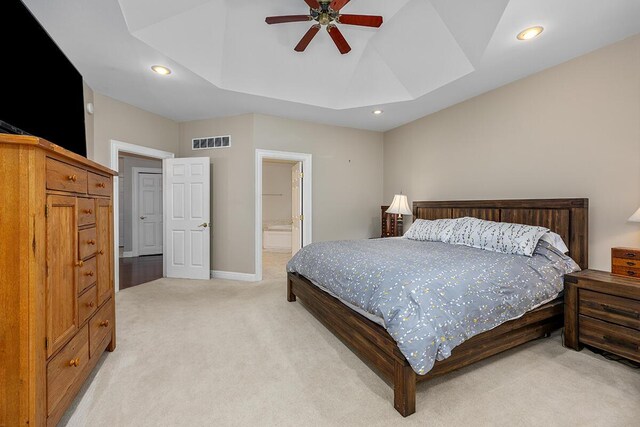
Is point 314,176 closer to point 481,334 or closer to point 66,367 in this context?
point 481,334

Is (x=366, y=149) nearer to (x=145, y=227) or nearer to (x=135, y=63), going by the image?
(x=135, y=63)

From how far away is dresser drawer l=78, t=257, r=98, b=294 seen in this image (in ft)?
5.16

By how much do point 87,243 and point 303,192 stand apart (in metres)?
3.26

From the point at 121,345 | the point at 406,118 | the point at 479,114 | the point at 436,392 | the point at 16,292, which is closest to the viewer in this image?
the point at 16,292

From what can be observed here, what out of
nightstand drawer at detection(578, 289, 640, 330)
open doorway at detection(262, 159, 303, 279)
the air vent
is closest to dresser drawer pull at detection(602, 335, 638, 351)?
nightstand drawer at detection(578, 289, 640, 330)

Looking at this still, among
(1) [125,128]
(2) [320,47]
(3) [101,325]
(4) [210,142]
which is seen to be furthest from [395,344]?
(1) [125,128]

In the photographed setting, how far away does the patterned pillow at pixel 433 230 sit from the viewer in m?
3.20

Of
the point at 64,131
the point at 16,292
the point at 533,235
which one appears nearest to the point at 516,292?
the point at 533,235

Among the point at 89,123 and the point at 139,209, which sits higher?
the point at 89,123

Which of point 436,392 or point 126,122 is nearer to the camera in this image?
point 436,392

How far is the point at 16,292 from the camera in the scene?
110 cm

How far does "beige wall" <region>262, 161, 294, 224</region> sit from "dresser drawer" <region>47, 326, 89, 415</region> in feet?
20.9

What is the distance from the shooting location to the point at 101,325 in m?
1.89

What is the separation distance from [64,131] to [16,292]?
158cm
